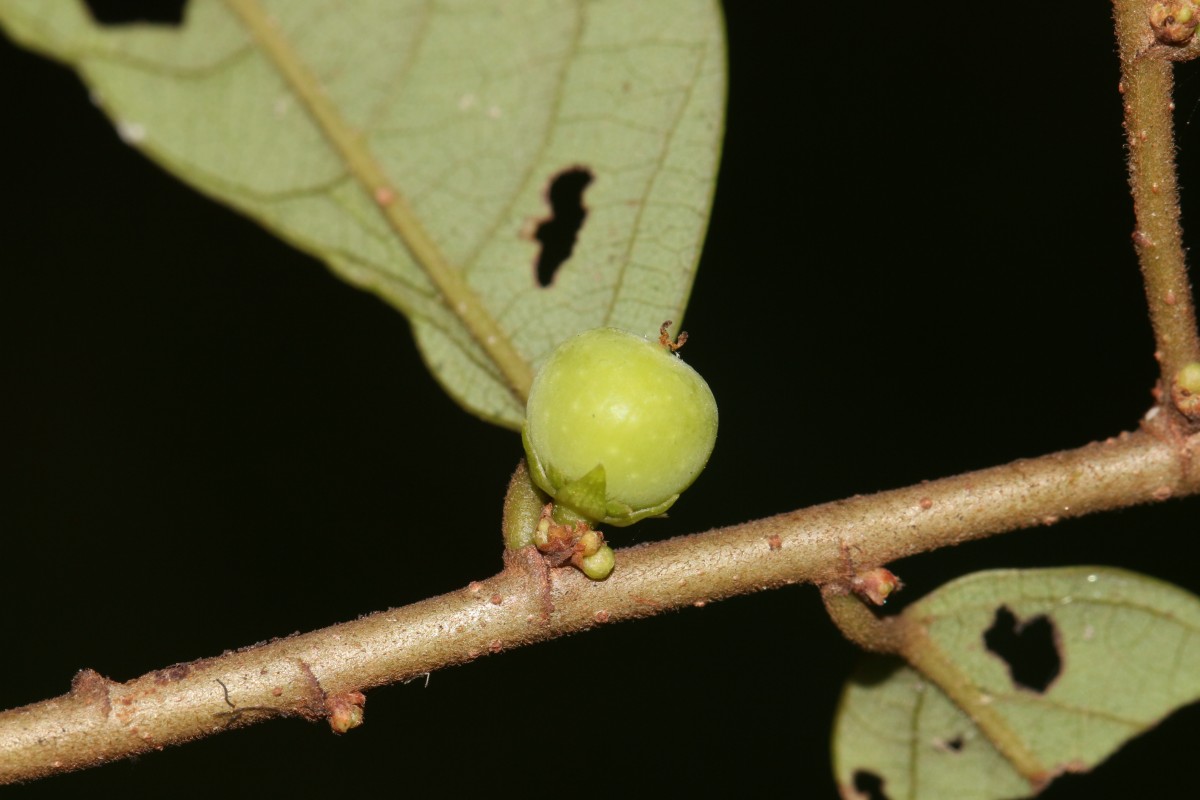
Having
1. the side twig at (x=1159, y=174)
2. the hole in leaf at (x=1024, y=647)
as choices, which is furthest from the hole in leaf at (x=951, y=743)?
the side twig at (x=1159, y=174)

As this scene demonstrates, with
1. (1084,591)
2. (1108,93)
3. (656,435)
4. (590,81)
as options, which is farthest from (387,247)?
(1108,93)

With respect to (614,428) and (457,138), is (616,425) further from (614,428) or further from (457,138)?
(457,138)

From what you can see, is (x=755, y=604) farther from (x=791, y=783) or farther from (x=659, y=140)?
(x=659, y=140)

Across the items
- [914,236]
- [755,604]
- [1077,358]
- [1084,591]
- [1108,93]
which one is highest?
[1108,93]

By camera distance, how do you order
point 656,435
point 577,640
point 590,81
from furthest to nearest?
point 577,640 → point 590,81 → point 656,435

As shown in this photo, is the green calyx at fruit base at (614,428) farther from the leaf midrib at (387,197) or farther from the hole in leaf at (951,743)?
the hole in leaf at (951,743)

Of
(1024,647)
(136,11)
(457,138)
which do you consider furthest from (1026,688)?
(136,11)
